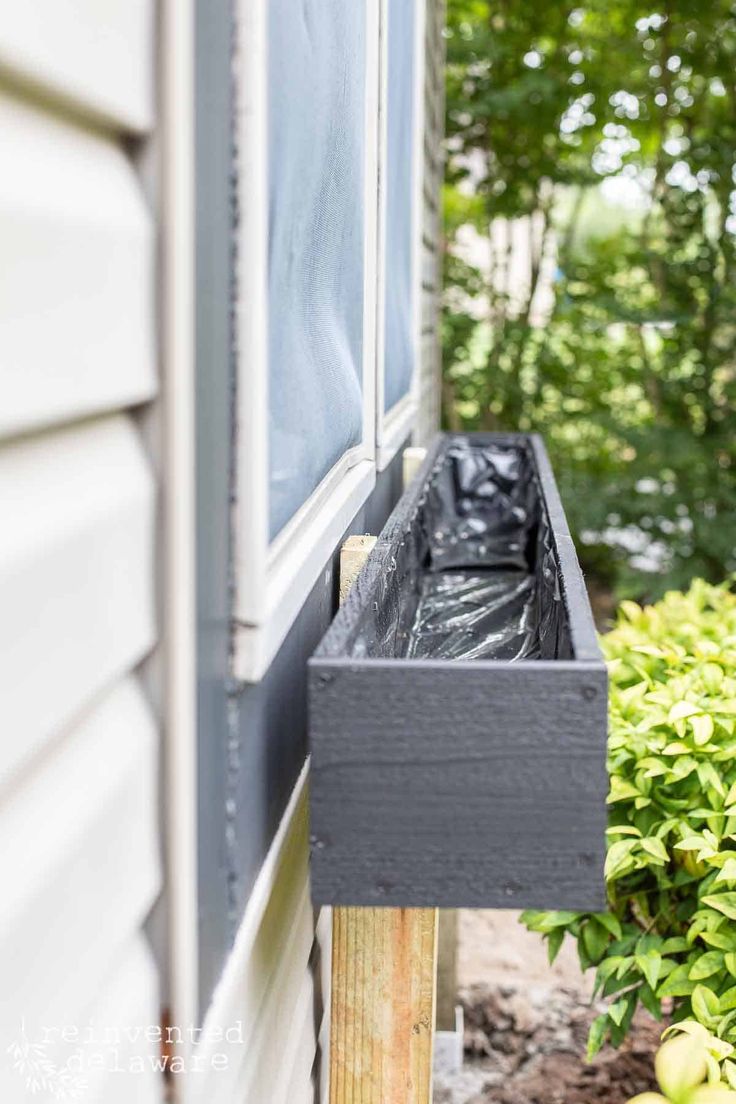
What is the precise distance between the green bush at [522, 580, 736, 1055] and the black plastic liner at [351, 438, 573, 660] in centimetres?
34

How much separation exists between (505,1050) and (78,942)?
102 inches

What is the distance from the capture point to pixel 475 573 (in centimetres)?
303

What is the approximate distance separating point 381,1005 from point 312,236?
103cm

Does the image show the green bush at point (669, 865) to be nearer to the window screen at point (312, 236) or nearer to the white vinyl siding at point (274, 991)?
the white vinyl siding at point (274, 991)

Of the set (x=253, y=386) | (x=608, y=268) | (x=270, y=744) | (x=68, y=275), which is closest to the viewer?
(x=68, y=275)

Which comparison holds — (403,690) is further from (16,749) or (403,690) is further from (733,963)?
(733,963)

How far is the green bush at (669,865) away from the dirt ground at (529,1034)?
52 centimetres

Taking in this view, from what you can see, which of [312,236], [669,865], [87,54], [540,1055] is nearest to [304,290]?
[312,236]

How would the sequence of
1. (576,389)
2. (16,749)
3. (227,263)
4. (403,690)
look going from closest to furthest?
1. (16,749)
2. (227,263)
3. (403,690)
4. (576,389)

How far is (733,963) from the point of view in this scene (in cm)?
204

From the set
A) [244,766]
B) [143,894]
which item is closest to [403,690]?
[244,766]

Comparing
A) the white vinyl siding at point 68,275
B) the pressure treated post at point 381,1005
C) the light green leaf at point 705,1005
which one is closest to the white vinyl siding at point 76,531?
the white vinyl siding at point 68,275

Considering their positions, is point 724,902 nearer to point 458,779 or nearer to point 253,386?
point 458,779

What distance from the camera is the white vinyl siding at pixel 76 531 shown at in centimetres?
67
